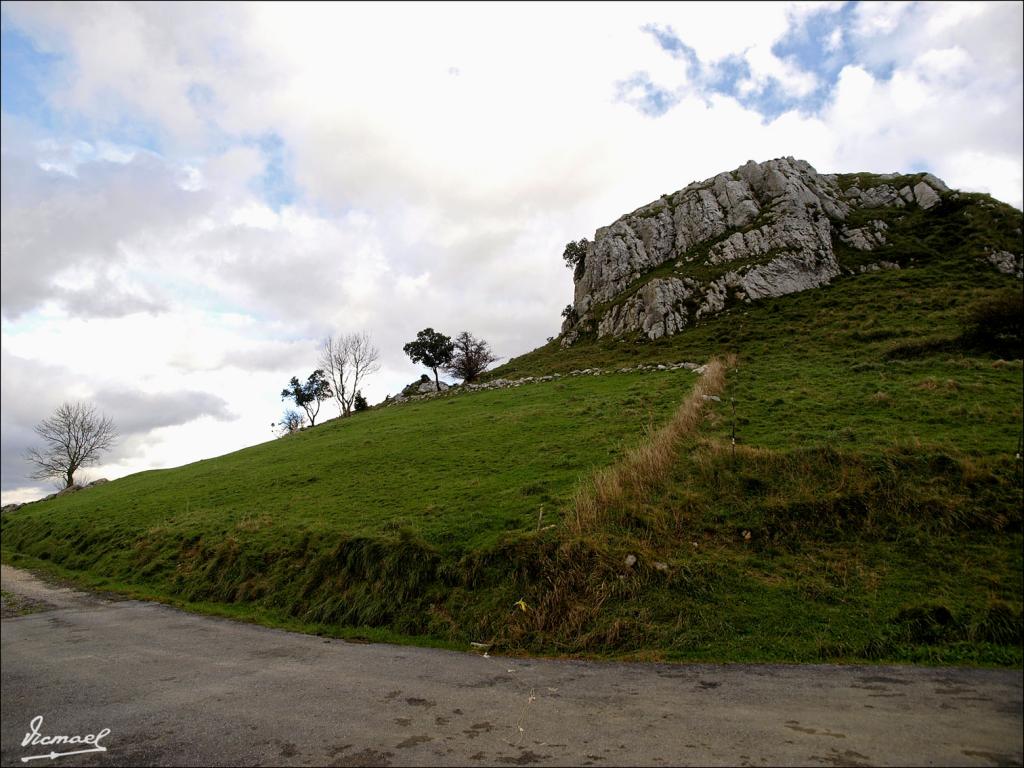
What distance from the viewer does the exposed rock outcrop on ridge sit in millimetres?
57719

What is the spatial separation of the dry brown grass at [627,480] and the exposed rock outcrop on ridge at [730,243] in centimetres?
3860

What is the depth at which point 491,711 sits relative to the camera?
7.55m

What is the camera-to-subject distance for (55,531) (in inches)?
1027

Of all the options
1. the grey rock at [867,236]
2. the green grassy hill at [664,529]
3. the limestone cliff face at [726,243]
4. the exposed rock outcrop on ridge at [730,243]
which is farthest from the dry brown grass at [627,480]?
the grey rock at [867,236]

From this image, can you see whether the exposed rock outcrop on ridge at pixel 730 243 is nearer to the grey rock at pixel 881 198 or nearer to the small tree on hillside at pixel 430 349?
the grey rock at pixel 881 198

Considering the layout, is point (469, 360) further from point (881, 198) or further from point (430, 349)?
point (881, 198)

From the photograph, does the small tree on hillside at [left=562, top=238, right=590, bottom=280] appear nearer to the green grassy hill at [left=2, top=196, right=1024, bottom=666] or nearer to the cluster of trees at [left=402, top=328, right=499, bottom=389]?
the cluster of trees at [left=402, top=328, right=499, bottom=389]

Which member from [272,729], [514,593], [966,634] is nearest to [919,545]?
[966,634]

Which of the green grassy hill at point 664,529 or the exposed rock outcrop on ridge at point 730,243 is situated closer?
the green grassy hill at point 664,529

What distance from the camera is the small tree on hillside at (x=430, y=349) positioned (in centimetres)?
7494

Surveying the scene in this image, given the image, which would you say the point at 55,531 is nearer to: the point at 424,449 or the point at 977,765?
the point at 424,449

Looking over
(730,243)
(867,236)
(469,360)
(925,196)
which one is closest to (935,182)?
(925,196)

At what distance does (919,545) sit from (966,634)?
285cm

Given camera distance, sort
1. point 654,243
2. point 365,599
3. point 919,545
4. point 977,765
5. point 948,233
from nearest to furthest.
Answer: point 977,765 → point 919,545 → point 365,599 → point 948,233 → point 654,243
